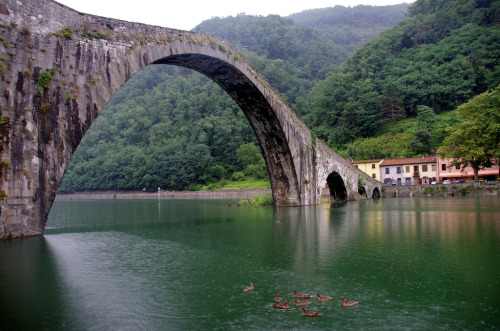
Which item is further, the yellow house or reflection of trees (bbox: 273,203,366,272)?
the yellow house

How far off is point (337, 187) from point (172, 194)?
37.2 meters

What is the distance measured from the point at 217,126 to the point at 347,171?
4757 centimetres

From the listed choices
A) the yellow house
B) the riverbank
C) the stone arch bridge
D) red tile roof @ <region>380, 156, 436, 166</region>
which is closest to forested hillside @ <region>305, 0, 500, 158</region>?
the yellow house

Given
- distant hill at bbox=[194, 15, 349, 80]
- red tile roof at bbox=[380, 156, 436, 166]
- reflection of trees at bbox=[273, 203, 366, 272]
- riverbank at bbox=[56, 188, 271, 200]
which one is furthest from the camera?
distant hill at bbox=[194, 15, 349, 80]

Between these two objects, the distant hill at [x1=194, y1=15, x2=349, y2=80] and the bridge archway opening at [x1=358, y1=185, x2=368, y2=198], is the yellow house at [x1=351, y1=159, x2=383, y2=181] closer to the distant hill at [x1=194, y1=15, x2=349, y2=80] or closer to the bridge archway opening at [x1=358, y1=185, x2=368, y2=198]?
the bridge archway opening at [x1=358, y1=185, x2=368, y2=198]

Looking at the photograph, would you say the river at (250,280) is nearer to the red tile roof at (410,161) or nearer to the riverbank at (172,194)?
the riverbank at (172,194)

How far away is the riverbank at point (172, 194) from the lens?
5259 cm

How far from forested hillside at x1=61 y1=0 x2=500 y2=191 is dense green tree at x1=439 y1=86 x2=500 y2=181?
1462 cm

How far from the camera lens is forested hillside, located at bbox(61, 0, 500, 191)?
68438 millimetres

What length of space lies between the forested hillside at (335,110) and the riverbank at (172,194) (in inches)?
60.9

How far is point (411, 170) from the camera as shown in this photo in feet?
174

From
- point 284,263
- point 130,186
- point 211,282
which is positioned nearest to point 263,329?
point 211,282

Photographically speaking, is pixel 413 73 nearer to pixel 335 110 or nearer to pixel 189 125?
pixel 335 110

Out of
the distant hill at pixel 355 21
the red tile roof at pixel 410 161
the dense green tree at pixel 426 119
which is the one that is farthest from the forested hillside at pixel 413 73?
the distant hill at pixel 355 21
